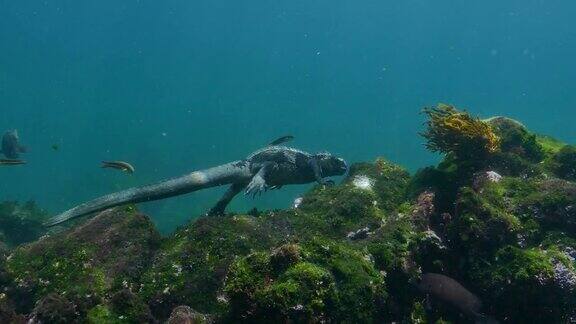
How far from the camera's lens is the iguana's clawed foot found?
29.9 feet

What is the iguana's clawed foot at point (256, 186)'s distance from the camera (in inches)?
359

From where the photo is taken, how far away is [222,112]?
172m

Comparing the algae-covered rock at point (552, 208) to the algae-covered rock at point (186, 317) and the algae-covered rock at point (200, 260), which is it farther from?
the algae-covered rock at point (186, 317)

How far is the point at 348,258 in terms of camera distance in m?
5.07

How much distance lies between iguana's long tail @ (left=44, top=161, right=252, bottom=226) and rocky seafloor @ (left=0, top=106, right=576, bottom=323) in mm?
1137

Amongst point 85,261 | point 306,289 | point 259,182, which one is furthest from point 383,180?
point 85,261

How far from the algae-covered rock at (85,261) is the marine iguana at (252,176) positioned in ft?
5.64

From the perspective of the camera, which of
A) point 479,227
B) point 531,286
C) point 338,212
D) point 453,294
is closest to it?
point 531,286

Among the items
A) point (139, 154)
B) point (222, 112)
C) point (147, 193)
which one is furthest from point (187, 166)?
point (222, 112)

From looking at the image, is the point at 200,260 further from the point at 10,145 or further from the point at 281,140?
the point at 10,145

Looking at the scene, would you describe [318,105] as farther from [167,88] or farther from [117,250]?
[117,250]

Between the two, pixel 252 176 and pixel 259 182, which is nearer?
pixel 259 182

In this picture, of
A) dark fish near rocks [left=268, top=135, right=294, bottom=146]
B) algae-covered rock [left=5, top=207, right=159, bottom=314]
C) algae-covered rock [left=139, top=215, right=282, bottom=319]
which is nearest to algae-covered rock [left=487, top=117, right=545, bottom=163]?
dark fish near rocks [left=268, top=135, right=294, bottom=146]

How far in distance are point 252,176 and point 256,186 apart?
71 centimetres
